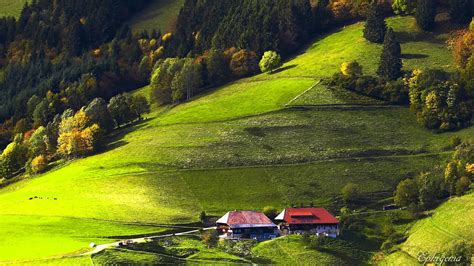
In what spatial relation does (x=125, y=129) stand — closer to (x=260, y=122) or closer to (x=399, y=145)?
(x=260, y=122)

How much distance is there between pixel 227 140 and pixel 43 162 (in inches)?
1633

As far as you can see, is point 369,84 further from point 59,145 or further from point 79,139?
point 59,145

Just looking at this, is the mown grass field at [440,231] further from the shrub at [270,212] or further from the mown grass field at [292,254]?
the shrub at [270,212]

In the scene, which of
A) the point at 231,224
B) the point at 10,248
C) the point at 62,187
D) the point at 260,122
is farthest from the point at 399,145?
the point at 10,248

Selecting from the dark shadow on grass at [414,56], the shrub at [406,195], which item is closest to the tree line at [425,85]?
the dark shadow on grass at [414,56]

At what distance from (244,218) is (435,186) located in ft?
105

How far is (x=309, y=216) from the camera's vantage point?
145 metres

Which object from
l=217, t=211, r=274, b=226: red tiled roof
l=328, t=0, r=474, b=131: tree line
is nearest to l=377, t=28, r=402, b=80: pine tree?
l=328, t=0, r=474, b=131: tree line

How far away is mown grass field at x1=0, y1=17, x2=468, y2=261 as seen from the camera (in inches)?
5802

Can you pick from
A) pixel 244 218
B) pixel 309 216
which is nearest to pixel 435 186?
pixel 309 216

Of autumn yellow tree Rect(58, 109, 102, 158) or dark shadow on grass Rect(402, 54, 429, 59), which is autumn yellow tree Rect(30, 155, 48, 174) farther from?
dark shadow on grass Rect(402, 54, 429, 59)

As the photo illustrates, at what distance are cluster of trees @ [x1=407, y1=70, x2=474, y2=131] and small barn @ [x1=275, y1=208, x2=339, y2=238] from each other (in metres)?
39.8

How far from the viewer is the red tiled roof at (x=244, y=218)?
142375 mm

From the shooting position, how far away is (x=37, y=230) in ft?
472
